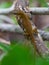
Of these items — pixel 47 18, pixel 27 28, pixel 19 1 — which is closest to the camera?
pixel 27 28

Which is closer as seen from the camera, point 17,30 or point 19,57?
point 19,57

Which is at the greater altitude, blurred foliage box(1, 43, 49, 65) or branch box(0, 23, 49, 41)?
branch box(0, 23, 49, 41)

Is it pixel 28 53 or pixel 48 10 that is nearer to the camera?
pixel 28 53

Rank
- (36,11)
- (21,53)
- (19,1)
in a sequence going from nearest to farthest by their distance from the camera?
(21,53) → (19,1) → (36,11)

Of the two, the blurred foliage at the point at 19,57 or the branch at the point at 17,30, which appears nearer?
the blurred foliage at the point at 19,57

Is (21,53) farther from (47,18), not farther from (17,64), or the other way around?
(47,18)

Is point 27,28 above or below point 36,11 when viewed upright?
below

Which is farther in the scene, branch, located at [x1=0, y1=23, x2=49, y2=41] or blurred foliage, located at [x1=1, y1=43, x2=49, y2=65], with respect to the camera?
branch, located at [x1=0, y1=23, x2=49, y2=41]

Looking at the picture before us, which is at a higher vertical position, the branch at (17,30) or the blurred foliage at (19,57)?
the branch at (17,30)

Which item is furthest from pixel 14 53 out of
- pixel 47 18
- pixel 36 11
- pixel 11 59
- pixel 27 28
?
pixel 47 18

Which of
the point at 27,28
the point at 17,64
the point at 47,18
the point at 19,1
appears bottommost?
the point at 17,64
